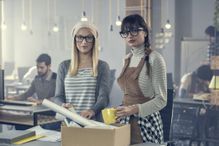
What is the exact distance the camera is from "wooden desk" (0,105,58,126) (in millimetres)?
3334

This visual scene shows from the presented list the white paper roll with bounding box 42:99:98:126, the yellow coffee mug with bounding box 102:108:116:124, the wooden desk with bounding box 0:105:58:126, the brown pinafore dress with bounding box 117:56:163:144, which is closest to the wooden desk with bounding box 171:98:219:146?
the wooden desk with bounding box 0:105:58:126

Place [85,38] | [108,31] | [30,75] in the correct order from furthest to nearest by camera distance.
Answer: [30,75], [108,31], [85,38]

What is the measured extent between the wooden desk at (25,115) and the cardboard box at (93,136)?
1.51 m

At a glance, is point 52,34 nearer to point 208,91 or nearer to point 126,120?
point 208,91

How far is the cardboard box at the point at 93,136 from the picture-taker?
1676 mm

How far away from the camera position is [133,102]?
7.36 feet

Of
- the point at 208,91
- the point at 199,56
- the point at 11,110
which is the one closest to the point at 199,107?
the point at 208,91

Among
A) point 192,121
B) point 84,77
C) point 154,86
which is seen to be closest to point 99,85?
point 84,77

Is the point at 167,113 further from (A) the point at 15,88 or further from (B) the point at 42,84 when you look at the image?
(A) the point at 15,88

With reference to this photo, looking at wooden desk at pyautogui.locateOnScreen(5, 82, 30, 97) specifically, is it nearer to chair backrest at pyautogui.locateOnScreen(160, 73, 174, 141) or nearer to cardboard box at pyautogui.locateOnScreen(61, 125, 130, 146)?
chair backrest at pyautogui.locateOnScreen(160, 73, 174, 141)

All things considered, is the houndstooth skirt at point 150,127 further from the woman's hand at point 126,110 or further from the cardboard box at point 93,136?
the cardboard box at point 93,136

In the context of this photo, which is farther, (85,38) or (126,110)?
(85,38)

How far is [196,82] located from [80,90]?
1.94m

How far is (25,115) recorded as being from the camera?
352cm
